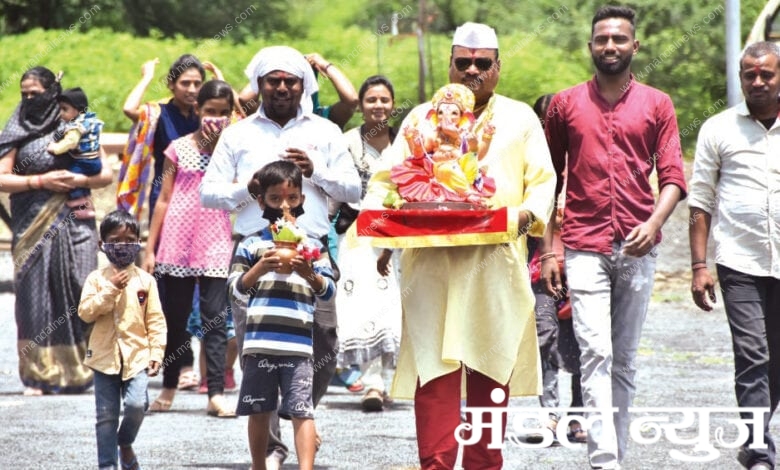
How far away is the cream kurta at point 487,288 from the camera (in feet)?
23.1

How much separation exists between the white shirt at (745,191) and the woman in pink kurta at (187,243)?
3.40 m

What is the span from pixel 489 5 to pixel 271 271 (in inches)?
636

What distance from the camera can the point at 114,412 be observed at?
7.51 metres

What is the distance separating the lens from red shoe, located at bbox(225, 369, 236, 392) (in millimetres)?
11078

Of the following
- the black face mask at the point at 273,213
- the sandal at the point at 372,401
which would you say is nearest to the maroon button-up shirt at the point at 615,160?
the black face mask at the point at 273,213

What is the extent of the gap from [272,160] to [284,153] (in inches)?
8.8

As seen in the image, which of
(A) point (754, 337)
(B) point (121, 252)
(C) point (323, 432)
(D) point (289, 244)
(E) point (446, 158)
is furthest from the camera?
(C) point (323, 432)

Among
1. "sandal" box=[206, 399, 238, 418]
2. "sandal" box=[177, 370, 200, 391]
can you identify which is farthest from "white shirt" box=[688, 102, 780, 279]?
"sandal" box=[177, 370, 200, 391]

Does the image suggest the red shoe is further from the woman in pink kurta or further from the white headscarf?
the white headscarf

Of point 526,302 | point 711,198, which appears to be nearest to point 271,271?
point 526,302

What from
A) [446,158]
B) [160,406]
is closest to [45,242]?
[160,406]

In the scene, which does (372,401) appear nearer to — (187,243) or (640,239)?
(187,243)

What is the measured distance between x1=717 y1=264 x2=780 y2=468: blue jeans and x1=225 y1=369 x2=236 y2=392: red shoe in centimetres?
424

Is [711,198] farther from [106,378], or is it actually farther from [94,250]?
[94,250]
